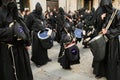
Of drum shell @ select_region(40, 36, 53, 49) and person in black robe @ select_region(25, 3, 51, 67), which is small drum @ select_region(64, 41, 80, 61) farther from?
person in black robe @ select_region(25, 3, 51, 67)

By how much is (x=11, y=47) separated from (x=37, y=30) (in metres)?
2.84

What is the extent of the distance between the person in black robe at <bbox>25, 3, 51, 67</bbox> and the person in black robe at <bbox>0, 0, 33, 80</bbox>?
262 cm

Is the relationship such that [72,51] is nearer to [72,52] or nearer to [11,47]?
[72,52]

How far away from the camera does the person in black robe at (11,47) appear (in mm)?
4254

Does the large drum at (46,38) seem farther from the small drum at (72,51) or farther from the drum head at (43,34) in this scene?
the small drum at (72,51)

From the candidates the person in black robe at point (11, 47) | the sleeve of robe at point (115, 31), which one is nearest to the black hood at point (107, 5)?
the sleeve of robe at point (115, 31)

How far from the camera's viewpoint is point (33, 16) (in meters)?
7.21

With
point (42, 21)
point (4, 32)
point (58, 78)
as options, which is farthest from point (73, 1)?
point (4, 32)

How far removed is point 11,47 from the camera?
4.41m

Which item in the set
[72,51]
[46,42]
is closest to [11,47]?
[72,51]

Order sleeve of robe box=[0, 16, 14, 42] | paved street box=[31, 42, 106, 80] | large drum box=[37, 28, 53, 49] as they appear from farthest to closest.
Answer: large drum box=[37, 28, 53, 49] → paved street box=[31, 42, 106, 80] → sleeve of robe box=[0, 16, 14, 42]

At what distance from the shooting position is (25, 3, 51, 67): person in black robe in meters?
7.20

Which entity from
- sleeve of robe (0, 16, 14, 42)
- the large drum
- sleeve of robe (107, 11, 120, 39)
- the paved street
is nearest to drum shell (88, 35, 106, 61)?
sleeve of robe (107, 11, 120, 39)

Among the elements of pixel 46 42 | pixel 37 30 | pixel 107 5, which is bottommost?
pixel 46 42
